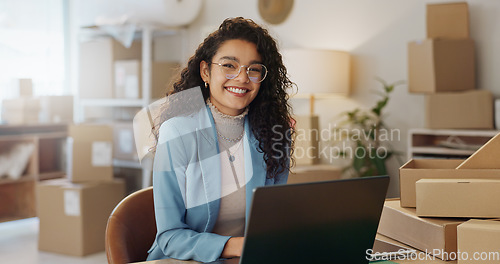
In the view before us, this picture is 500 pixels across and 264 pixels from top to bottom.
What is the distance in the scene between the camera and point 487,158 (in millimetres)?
1248

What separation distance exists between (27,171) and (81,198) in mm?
1045

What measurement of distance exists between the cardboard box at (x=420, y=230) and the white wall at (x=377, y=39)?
1.77 meters

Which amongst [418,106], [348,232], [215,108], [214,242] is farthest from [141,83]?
[348,232]

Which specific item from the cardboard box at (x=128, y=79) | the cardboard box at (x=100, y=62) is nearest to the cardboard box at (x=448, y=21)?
the cardboard box at (x=128, y=79)

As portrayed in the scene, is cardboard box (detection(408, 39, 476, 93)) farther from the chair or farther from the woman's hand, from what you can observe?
the woman's hand

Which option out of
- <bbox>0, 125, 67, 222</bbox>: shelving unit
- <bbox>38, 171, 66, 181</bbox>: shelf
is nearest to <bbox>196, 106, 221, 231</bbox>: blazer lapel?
<bbox>0, 125, 67, 222</bbox>: shelving unit

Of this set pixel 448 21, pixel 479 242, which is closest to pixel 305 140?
pixel 448 21

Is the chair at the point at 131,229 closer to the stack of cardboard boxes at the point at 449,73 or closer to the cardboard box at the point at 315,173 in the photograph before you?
the cardboard box at the point at 315,173

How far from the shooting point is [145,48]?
4066 mm

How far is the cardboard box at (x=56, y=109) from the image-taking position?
4.55 metres

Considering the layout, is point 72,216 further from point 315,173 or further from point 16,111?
point 315,173

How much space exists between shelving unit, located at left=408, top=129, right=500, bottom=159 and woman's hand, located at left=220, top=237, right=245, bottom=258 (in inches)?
75.0

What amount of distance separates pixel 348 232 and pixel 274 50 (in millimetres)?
660

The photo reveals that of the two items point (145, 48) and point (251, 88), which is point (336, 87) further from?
point (251, 88)
